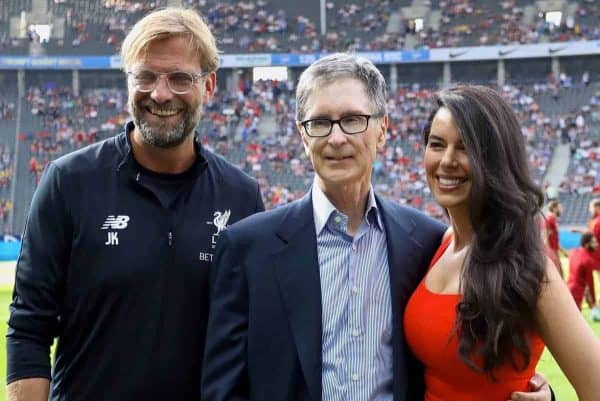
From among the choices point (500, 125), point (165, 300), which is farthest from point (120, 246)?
point (500, 125)

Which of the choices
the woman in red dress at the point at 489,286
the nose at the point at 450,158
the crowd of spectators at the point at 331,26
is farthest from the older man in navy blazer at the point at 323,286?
the crowd of spectators at the point at 331,26

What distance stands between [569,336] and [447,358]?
42cm

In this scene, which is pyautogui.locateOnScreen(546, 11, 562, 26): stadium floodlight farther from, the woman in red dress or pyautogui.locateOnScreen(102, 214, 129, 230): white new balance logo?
pyautogui.locateOnScreen(102, 214, 129, 230): white new balance logo

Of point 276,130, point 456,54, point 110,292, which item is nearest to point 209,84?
point 110,292

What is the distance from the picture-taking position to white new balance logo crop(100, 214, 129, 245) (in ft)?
11.4

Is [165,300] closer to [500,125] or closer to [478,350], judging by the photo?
[478,350]

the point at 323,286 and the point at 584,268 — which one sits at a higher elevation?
the point at 323,286

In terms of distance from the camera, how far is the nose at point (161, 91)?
11.3 ft

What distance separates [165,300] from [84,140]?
4118 centimetres

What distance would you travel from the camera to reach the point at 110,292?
11.3 ft

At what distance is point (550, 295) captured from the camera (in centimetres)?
295

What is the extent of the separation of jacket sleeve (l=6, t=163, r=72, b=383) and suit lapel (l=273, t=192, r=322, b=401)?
91 centimetres

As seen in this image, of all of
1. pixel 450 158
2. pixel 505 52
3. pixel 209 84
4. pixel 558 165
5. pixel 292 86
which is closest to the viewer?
pixel 450 158

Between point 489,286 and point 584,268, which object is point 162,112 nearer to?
point 489,286
